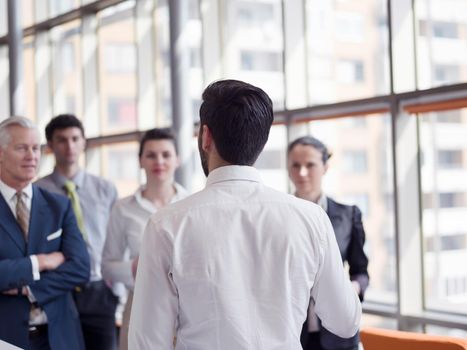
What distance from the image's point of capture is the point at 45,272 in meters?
3.12

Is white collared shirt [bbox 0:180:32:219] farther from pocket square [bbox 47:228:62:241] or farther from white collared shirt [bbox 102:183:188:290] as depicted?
white collared shirt [bbox 102:183:188:290]

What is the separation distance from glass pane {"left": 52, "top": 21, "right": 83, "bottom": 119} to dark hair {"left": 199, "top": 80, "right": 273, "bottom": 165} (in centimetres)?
667

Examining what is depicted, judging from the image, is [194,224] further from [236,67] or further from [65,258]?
[236,67]

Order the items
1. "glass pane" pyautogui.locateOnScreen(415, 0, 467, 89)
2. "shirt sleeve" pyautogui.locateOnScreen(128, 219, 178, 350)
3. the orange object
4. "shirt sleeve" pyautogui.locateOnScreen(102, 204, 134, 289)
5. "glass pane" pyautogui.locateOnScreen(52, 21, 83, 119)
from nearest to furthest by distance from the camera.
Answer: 1. "shirt sleeve" pyautogui.locateOnScreen(128, 219, 178, 350)
2. the orange object
3. "shirt sleeve" pyautogui.locateOnScreen(102, 204, 134, 289)
4. "glass pane" pyautogui.locateOnScreen(415, 0, 467, 89)
5. "glass pane" pyautogui.locateOnScreen(52, 21, 83, 119)

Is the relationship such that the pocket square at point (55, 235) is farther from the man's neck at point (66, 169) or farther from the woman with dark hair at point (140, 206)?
the man's neck at point (66, 169)

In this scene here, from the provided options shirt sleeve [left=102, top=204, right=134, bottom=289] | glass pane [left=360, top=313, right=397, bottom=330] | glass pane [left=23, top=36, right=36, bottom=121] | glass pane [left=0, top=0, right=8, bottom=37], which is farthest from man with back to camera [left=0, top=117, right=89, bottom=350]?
glass pane [left=0, top=0, right=8, bottom=37]

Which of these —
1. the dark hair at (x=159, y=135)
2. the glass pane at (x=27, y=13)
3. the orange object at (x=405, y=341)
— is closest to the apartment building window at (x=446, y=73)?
the dark hair at (x=159, y=135)

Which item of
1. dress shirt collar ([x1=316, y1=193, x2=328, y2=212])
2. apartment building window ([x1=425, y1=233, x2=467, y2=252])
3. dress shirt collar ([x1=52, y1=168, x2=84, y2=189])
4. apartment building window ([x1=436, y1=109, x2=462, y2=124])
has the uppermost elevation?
apartment building window ([x1=436, y1=109, x2=462, y2=124])

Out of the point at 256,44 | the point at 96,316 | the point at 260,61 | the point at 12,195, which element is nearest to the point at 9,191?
the point at 12,195

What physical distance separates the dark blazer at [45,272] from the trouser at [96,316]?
0.71 m

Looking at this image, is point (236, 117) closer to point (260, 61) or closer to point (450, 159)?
point (450, 159)

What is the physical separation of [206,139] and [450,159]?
315cm

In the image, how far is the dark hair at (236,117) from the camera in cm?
168

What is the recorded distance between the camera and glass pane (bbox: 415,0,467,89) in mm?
4418
